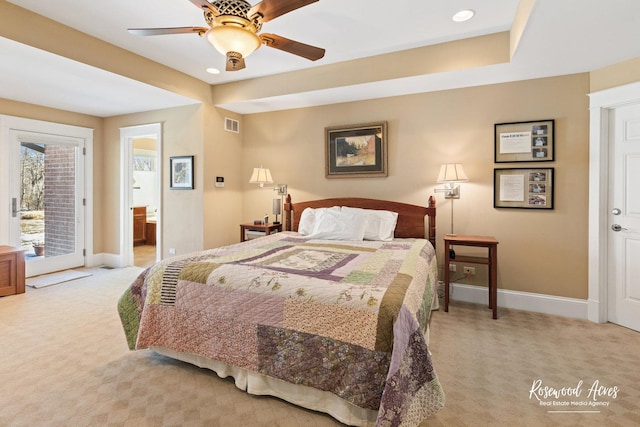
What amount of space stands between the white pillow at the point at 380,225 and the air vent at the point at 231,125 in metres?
2.33

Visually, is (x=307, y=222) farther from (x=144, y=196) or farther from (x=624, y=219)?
(x=144, y=196)

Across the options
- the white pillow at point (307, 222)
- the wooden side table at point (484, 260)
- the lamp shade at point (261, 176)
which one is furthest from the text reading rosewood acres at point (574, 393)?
the lamp shade at point (261, 176)

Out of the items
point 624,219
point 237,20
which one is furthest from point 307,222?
point 624,219

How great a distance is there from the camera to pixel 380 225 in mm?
3502

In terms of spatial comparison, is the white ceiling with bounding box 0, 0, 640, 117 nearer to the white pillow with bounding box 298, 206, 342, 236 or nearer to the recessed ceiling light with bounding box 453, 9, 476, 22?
the recessed ceiling light with bounding box 453, 9, 476, 22

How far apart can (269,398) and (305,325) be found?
57cm

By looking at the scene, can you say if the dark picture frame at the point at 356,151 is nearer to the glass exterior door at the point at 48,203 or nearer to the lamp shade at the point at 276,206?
the lamp shade at the point at 276,206

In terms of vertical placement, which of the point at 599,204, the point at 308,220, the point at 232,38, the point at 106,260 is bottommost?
the point at 106,260

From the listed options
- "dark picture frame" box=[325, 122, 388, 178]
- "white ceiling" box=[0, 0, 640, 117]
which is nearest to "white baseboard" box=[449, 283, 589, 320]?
"dark picture frame" box=[325, 122, 388, 178]

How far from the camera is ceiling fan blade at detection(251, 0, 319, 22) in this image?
1.84 meters

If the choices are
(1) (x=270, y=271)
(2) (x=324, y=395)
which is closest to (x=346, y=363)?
(2) (x=324, y=395)

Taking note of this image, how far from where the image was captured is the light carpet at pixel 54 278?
409 cm

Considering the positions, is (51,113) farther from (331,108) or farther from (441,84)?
(441,84)

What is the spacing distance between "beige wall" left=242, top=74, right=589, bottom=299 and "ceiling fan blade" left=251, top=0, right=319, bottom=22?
2.22 metres
